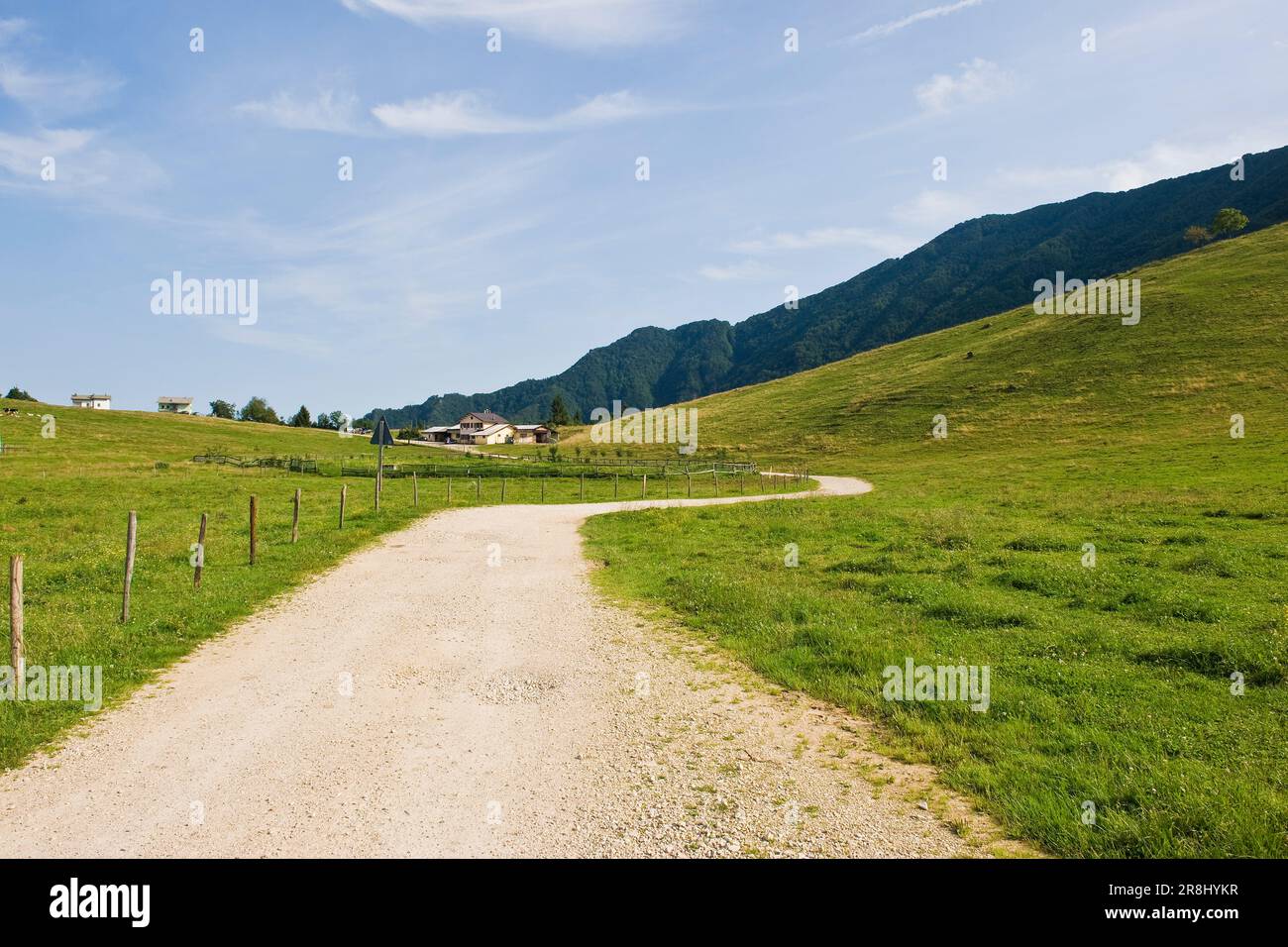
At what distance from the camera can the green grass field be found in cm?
1122

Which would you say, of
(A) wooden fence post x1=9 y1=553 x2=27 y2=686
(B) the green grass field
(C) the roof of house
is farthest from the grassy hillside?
(C) the roof of house

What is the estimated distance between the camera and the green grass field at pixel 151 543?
11.2m

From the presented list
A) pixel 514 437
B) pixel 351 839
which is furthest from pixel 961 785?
pixel 514 437

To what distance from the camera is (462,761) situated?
25.0 ft

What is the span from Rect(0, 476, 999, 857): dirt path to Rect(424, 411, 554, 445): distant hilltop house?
16409 centimetres

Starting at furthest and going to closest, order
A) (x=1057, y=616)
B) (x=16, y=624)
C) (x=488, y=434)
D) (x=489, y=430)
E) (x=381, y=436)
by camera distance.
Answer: (x=489, y=430) < (x=488, y=434) < (x=381, y=436) < (x=1057, y=616) < (x=16, y=624)

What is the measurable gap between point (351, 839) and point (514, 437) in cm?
19105

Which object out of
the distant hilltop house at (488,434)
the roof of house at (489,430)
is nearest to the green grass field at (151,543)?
the distant hilltop house at (488,434)

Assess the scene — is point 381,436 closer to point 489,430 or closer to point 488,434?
point 488,434

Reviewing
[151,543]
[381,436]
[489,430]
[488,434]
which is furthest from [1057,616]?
[489,430]

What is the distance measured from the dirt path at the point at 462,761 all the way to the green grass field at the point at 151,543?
0.95 m

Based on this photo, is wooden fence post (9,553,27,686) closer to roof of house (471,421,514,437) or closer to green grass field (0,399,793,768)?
green grass field (0,399,793,768)

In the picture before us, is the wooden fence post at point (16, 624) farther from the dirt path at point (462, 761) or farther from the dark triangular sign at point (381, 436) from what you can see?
the dark triangular sign at point (381, 436)

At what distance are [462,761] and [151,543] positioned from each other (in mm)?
19758
